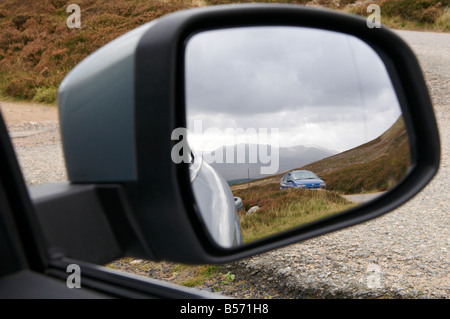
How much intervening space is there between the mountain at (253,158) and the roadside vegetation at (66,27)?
1048 centimetres

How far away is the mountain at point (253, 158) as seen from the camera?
0.88 meters

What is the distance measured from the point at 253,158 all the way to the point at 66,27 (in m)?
18.4

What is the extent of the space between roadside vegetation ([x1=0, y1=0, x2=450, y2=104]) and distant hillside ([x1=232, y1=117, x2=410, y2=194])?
34.3 ft

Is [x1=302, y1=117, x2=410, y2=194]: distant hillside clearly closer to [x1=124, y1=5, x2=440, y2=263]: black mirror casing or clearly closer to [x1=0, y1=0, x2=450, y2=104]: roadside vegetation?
[x1=124, y1=5, x2=440, y2=263]: black mirror casing

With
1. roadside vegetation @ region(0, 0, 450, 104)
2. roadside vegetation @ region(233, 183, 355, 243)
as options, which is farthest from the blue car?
roadside vegetation @ region(0, 0, 450, 104)

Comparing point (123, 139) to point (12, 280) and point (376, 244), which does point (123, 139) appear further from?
point (376, 244)

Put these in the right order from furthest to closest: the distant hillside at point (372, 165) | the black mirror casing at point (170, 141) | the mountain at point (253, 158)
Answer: the distant hillside at point (372, 165)
the mountain at point (253, 158)
the black mirror casing at point (170, 141)

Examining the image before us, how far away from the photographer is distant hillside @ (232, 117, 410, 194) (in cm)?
106

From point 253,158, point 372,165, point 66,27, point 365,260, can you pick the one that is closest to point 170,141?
point 253,158

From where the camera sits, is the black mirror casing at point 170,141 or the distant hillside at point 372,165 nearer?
the black mirror casing at point 170,141

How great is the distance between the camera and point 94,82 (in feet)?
2.23

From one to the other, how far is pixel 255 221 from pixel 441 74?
38.5 ft

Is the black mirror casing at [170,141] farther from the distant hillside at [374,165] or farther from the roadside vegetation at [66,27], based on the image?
the roadside vegetation at [66,27]

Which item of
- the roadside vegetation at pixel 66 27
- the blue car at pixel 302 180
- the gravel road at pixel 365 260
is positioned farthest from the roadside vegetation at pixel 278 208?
the roadside vegetation at pixel 66 27
